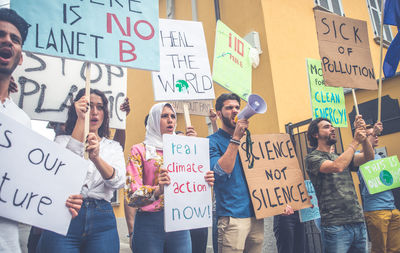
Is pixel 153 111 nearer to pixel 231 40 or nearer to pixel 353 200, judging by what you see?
pixel 231 40

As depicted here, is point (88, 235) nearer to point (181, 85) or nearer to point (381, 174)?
point (181, 85)

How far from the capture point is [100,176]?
2.01m

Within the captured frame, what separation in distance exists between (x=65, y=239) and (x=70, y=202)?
345 mm

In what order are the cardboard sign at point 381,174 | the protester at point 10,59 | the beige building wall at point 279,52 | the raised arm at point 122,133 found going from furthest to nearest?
the beige building wall at point 279,52 < the cardboard sign at point 381,174 < the raised arm at point 122,133 < the protester at point 10,59

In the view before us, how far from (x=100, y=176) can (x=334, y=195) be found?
1.84 meters

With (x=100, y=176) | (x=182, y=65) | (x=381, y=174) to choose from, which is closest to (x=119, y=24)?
(x=182, y=65)

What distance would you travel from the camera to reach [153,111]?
96.5 inches

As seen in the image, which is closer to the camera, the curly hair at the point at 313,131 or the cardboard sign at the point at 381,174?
the curly hair at the point at 313,131

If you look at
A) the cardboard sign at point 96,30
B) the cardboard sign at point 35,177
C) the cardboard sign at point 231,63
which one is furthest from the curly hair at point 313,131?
the cardboard sign at point 35,177

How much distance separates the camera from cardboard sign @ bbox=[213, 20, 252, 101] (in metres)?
2.93

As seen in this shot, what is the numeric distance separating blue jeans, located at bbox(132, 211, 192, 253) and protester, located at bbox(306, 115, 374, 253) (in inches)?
46.2

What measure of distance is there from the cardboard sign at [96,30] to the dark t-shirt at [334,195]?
1.58m

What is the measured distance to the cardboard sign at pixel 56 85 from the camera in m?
2.42

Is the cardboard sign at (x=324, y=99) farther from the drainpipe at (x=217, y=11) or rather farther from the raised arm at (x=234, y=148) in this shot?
the drainpipe at (x=217, y=11)
